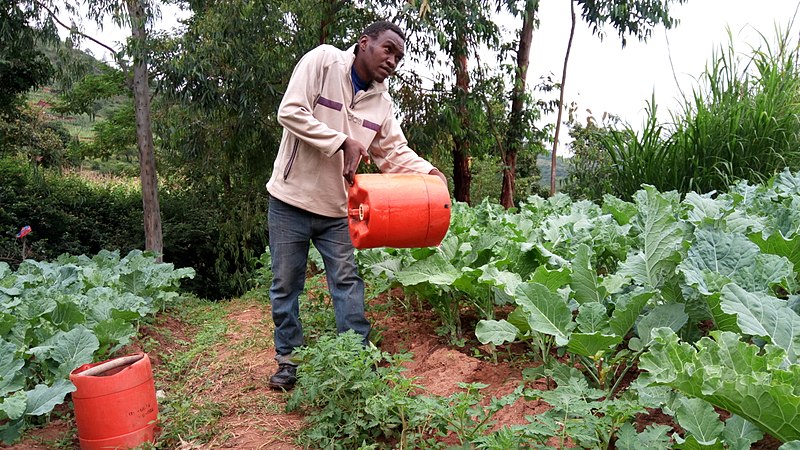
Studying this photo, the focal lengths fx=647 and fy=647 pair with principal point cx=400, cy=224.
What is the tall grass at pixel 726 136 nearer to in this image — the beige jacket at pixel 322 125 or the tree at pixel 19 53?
the beige jacket at pixel 322 125

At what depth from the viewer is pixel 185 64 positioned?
8.41 meters

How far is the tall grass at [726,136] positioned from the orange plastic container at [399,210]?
10.3 feet

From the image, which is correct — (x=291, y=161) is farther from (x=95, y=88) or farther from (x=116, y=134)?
(x=116, y=134)

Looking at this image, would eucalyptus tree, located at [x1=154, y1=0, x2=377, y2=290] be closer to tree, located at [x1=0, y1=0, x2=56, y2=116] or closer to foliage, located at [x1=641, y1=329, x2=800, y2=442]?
tree, located at [x1=0, y1=0, x2=56, y2=116]

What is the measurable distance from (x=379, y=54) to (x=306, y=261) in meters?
1.10

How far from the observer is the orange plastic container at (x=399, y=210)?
2.79m

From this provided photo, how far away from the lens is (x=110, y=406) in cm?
279

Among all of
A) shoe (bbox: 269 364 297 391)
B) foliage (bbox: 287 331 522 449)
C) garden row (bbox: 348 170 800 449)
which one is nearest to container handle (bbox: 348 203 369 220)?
garden row (bbox: 348 170 800 449)

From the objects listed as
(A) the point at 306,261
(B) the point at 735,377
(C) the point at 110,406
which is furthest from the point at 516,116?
(B) the point at 735,377

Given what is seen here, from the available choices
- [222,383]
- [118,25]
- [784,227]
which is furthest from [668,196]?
[118,25]

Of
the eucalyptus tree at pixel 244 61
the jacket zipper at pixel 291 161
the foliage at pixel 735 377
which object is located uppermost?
the eucalyptus tree at pixel 244 61

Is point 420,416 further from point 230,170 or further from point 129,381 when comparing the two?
point 230,170

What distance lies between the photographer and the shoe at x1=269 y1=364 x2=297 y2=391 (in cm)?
341

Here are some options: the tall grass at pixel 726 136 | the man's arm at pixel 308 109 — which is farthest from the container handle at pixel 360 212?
the tall grass at pixel 726 136
